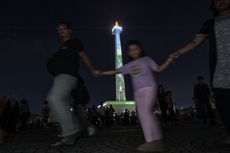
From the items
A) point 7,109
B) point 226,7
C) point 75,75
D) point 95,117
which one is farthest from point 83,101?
point 95,117

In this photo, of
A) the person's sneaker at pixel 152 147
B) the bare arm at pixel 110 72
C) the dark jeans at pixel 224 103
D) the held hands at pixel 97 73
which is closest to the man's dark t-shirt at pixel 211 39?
the dark jeans at pixel 224 103

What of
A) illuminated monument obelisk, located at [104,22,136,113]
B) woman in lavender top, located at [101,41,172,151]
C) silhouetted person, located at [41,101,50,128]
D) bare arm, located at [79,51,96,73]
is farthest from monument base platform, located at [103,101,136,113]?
woman in lavender top, located at [101,41,172,151]

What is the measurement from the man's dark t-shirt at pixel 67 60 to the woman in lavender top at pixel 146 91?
1.10 metres

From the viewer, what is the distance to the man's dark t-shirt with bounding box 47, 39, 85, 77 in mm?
5664

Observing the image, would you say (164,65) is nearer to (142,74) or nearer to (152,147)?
(142,74)

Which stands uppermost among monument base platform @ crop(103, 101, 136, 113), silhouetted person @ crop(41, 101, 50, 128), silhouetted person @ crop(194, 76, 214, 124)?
monument base platform @ crop(103, 101, 136, 113)

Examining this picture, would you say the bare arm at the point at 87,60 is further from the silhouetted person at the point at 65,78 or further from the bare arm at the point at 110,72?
the bare arm at the point at 110,72

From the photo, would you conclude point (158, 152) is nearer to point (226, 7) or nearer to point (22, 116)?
point (226, 7)

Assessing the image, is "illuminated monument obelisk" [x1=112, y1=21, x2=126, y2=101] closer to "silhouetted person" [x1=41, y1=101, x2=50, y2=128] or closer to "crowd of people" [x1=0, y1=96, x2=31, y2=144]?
"silhouetted person" [x1=41, y1=101, x2=50, y2=128]

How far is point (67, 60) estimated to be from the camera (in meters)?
5.72

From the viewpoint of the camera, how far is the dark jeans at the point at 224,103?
12.8 feet

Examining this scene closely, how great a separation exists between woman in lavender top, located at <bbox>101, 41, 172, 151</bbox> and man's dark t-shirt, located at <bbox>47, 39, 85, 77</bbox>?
1.10 meters

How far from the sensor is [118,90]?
11850 cm

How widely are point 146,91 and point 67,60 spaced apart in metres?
1.73
